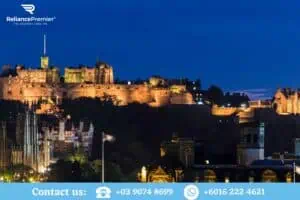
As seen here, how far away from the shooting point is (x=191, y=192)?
18.4 feet

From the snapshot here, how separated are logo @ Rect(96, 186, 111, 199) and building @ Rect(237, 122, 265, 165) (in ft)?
4.12

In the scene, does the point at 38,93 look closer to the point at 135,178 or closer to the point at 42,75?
the point at 42,75

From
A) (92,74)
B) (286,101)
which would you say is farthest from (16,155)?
(286,101)

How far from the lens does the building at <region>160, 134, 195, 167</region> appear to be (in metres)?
6.49

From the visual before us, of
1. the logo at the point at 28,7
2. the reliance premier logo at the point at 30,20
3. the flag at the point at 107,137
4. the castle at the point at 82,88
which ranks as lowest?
the flag at the point at 107,137

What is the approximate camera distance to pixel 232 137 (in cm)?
670

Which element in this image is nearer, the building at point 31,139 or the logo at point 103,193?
the logo at point 103,193

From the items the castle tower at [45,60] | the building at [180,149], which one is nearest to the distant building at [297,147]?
the building at [180,149]

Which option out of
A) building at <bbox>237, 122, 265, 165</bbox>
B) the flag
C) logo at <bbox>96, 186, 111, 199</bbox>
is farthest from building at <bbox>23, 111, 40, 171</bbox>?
building at <bbox>237, 122, 265, 165</bbox>

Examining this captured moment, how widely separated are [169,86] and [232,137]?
558 mm

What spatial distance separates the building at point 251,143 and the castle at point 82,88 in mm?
413

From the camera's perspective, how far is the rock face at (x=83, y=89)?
6.64m

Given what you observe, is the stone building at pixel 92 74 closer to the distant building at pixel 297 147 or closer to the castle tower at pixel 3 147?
the castle tower at pixel 3 147

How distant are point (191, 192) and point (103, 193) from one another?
0.48 meters
